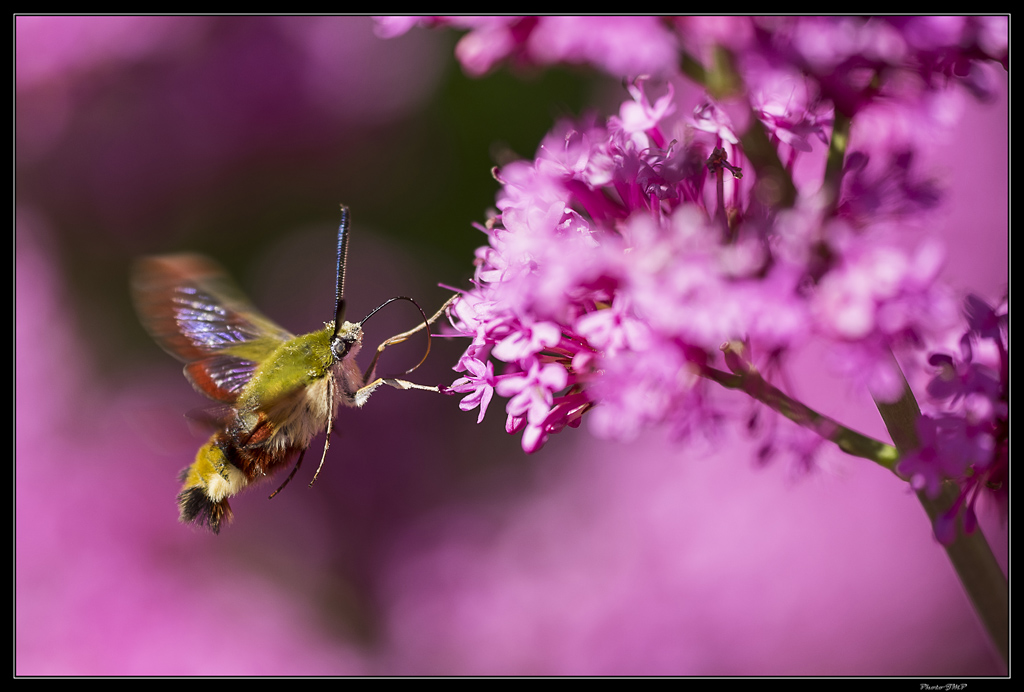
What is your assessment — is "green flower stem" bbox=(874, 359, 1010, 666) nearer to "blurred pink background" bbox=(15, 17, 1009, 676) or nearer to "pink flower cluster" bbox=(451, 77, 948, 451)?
"pink flower cluster" bbox=(451, 77, 948, 451)

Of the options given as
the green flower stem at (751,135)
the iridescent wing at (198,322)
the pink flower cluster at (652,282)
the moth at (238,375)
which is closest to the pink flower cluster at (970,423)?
the pink flower cluster at (652,282)

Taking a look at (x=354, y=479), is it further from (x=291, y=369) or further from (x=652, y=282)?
(x=652, y=282)

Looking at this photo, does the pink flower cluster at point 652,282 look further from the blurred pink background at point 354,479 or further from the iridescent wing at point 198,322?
the blurred pink background at point 354,479

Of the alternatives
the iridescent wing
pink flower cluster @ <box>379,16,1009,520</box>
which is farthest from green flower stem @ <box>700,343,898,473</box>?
the iridescent wing

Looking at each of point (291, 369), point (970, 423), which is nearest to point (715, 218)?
point (970, 423)

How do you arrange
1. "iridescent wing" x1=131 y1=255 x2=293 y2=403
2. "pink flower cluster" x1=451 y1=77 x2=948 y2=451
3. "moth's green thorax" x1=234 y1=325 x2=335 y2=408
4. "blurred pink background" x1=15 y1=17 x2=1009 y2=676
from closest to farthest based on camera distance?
1. "pink flower cluster" x1=451 y1=77 x2=948 y2=451
2. "moth's green thorax" x1=234 y1=325 x2=335 y2=408
3. "iridescent wing" x1=131 y1=255 x2=293 y2=403
4. "blurred pink background" x1=15 y1=17 x2=1009 y2=676

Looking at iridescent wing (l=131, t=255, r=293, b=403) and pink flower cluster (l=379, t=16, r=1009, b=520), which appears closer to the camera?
pink flower cluster (l=379, t=16, r=1009, b=520)

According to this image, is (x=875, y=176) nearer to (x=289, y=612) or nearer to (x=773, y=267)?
(x=773, y=267)

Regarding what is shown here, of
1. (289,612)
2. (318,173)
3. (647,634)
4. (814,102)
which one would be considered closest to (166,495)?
(289,612)
